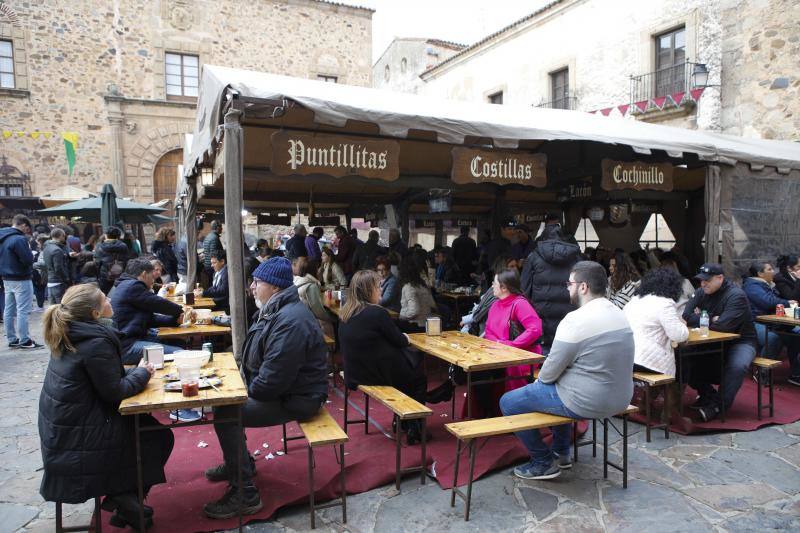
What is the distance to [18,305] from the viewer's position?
7680 millimetres

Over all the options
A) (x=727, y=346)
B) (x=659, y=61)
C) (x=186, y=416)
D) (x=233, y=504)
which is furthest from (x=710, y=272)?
(x=659, y=61)

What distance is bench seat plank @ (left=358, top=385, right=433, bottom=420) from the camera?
335 cm

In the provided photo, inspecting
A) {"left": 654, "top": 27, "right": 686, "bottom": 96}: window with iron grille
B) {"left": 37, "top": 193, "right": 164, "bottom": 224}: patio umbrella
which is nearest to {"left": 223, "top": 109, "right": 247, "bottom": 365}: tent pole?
{"left": 37, "top": 193, "right": 164, "bottom": 224}: patio umbrella

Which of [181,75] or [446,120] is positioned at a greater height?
[181,75]

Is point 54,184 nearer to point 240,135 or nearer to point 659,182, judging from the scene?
point 240,135

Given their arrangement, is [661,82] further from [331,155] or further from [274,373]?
[274,373]

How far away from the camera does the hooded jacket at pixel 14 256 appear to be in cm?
755

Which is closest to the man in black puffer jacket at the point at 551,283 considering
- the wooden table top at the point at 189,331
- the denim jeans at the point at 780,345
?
the denim jeans at the point at 780,345

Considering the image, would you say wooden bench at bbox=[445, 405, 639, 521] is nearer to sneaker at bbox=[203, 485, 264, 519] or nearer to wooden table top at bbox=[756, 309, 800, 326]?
sneaker at bbox=[203, 485, 264, 519]

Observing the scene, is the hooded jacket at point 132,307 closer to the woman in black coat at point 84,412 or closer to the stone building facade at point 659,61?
the woman in black coat at point 84,412

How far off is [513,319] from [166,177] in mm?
16849

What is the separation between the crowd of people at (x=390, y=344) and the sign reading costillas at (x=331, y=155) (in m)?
1.10

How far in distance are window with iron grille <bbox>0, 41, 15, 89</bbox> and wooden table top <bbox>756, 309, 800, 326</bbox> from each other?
19979mm

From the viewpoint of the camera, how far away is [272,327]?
3143mm
